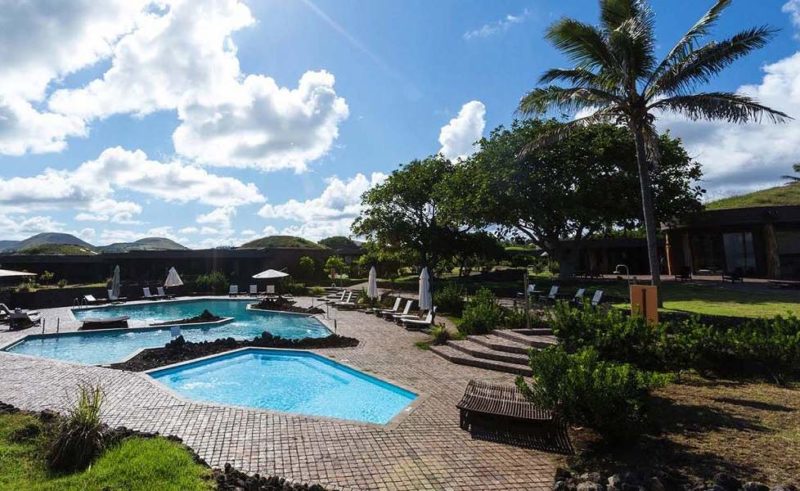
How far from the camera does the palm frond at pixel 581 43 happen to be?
1412cm

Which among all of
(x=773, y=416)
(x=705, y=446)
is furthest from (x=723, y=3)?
(x=705, y=446)

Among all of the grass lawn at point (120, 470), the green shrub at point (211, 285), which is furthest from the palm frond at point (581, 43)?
the green shrub at point (211, 285)

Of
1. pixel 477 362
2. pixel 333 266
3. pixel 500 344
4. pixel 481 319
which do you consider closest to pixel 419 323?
pixel 481 319

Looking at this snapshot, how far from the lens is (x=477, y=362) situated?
1073 centimetres

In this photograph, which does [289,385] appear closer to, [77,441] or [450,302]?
[77,441]

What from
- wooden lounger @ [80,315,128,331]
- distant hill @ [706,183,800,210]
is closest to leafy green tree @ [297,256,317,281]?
wooden lounger @ [80,315,128,331]

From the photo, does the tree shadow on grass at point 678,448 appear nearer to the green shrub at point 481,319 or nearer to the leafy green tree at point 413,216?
the green shrub at point 481,319

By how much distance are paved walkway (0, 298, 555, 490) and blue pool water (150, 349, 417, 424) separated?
0.71m

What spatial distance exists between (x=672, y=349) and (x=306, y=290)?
25.9 meters

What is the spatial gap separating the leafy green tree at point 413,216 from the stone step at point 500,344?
1787 centimetres

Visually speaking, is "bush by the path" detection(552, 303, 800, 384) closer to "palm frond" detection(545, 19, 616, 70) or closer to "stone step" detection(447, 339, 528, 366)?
"stone step" detection(447, 339, 528, 366)

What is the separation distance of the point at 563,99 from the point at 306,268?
25.5m

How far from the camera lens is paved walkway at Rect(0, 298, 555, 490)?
5070mm

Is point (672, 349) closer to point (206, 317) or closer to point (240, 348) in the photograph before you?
point (240, 348)
